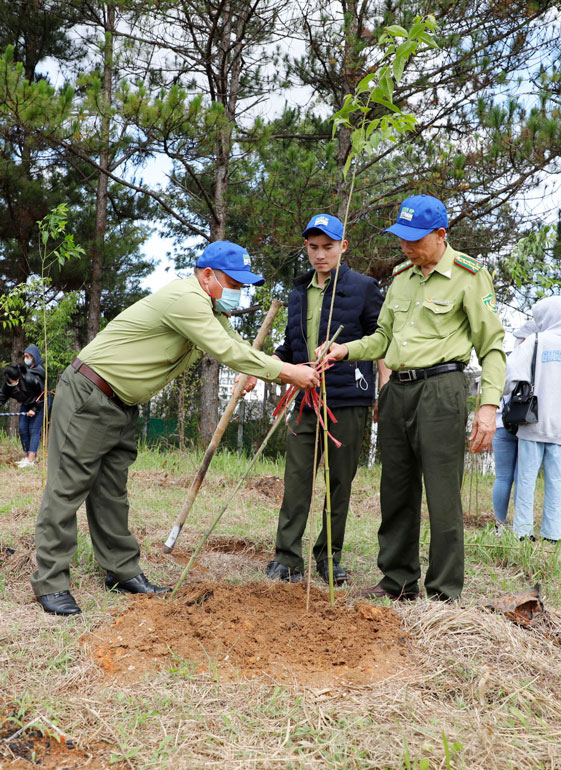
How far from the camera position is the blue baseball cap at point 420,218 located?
10.1 ft

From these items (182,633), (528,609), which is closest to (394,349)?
(528,609)

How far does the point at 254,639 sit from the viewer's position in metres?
2.70

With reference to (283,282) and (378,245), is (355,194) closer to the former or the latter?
(378,245)

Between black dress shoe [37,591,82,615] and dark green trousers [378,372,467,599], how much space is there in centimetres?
159

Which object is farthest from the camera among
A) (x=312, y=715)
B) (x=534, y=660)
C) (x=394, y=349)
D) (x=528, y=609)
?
(x=394, y=349)

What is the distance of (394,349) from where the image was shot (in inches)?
129

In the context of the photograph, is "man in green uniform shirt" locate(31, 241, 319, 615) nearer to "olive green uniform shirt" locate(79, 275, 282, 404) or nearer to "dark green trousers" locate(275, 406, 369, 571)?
"olive green uniform shirt" locate(79, 275, 282, 404)

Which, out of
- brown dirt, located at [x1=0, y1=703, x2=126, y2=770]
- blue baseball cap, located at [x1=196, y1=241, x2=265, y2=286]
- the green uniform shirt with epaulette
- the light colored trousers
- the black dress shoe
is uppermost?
blue baseball cap, located at [x1=196, y1=241, x2=265, y2=286]

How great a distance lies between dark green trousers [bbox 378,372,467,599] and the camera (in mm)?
3076

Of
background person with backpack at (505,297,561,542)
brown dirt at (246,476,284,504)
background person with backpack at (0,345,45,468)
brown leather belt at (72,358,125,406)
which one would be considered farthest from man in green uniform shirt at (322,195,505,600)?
background person with backpack at (0,345,45,468)

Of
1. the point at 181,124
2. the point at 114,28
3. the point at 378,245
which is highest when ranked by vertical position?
the point at 114,28

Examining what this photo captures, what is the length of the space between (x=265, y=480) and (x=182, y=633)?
4902 millimetres

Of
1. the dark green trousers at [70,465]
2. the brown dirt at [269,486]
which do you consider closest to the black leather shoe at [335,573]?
the dark green trousers at [70,465]

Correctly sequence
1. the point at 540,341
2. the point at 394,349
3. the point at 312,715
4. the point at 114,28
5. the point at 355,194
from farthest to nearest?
the point at 114,28 → the point at 355,194 → the point at 540,341 → the point at 394,349 → the point at 312,715
